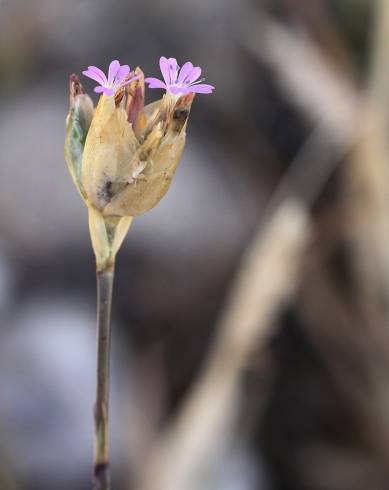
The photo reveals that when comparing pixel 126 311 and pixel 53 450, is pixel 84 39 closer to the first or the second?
pixel 126 311

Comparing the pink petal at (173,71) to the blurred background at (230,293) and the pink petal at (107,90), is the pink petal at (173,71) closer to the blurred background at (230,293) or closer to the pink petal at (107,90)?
the pink petal at (107,90)

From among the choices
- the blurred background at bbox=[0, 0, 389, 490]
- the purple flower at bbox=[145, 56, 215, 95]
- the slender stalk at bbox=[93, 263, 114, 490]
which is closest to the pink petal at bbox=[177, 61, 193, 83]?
the purple flower at bbox=[145, 56, 215, 95]

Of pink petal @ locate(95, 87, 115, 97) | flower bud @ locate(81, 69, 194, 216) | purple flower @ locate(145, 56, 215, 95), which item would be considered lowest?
flower bud @ locate(81, 69, 194, 216)

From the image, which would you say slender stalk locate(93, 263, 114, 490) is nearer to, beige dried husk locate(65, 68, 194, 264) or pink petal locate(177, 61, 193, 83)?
beige dried husk locate(65, 68, 194, 264)

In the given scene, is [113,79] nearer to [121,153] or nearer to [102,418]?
[121,153]

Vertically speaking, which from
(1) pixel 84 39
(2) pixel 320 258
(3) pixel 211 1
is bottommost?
(2) pixel 320 258

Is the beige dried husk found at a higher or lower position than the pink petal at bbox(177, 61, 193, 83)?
lower

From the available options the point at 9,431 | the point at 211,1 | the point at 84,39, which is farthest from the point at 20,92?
the point at 9,431

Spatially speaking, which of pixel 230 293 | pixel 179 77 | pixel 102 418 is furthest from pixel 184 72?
pixel 230 293
